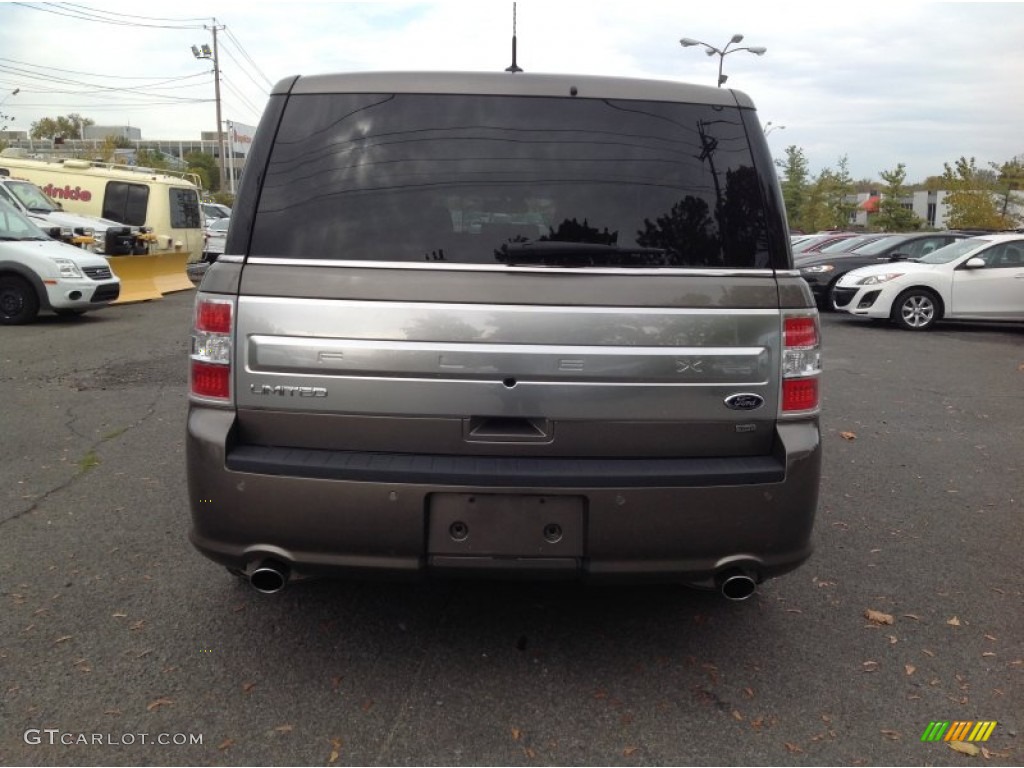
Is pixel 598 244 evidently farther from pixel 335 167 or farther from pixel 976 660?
pixel 976 660

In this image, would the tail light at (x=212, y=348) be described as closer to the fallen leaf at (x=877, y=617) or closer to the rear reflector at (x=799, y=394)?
the rear reflector at (x=799, y=394)

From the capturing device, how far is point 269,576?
303cm

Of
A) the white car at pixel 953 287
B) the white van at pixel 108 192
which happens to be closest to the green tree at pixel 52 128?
the white van at pixel 108 192

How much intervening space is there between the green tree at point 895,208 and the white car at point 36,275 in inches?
1653

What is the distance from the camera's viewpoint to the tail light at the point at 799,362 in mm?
2994

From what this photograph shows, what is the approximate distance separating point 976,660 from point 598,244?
2183mm

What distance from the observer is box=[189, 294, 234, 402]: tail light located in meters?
2.94

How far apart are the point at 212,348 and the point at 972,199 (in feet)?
116

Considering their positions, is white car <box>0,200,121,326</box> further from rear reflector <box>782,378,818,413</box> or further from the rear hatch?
rear reflector <box>782,378,818,413</box>

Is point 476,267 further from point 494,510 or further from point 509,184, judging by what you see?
point 494,510

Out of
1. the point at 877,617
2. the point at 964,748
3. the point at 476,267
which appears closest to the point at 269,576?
the point at 476,267

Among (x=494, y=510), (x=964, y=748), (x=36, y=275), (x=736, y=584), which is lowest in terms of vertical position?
(x=964, y=748)

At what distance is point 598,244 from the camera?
2.95 m

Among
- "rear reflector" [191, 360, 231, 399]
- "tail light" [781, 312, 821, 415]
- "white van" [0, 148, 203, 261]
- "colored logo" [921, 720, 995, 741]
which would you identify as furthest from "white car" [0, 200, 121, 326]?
"colored logo" [921, 720, 995, 741]
